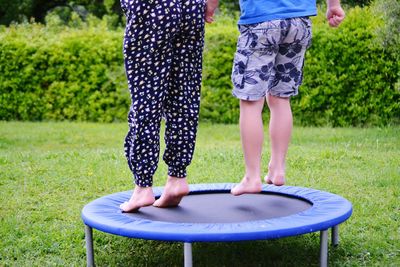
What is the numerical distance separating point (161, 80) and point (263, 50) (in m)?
0.55

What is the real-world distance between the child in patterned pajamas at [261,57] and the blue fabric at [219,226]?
361mm

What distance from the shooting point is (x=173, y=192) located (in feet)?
11.2

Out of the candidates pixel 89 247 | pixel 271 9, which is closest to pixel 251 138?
pixel 271 9

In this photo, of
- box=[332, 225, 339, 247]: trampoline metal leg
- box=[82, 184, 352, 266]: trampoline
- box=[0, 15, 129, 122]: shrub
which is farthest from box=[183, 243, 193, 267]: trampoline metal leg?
box=[0, 15, 129, 122]: shrub

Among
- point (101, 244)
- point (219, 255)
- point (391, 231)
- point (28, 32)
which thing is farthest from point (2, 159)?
point (28, 32)

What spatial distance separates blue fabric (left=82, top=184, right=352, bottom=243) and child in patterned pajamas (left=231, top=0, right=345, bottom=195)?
36 centimetres

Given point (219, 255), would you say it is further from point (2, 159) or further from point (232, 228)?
point (2, 159)

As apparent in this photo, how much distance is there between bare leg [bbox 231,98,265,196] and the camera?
3.30 meters

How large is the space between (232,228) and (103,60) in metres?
7.51

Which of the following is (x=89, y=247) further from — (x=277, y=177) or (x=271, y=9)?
(x=271, y=9)

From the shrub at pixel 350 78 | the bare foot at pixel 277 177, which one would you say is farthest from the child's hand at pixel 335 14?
Result: the shrub at pixel 350 78

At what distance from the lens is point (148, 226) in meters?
Answer: 2.97

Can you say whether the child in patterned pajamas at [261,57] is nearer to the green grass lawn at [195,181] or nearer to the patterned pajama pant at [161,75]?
the patterned pajama pant at [161,75]

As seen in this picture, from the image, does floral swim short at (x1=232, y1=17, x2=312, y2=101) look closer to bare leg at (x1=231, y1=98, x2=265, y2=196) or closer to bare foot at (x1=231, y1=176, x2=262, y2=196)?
bare leg at (x1=231, y1=98, x2=265, y2=196)
